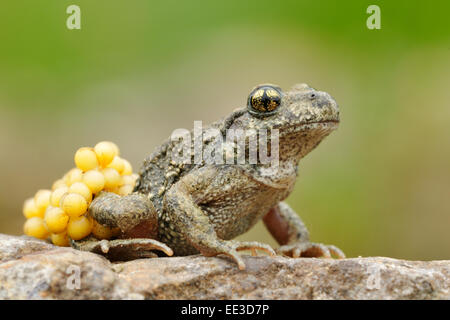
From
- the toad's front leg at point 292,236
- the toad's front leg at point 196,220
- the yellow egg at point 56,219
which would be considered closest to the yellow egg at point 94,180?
the yellow egg at point 56,219

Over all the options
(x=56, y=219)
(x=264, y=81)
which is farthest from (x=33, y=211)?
(x=264, y=81)

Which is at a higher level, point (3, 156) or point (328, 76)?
point (328, 76)

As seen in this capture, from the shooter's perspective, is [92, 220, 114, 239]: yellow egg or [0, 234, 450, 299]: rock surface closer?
[0, 234, 450, 299]: rock surface

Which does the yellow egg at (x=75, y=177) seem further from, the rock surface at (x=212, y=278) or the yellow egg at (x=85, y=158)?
the rock surface at (x=212, y=278)

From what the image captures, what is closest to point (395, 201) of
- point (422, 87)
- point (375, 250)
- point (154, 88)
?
point (375, 250)

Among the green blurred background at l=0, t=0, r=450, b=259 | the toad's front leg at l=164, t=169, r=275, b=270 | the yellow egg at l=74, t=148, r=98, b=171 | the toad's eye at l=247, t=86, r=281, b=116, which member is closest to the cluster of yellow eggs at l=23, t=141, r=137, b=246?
the yellow egg at l=74, t=148, r=98, b=171

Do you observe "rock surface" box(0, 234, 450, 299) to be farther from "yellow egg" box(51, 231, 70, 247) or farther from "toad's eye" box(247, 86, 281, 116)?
"toad's eye" box(247, 86, 281, 116)

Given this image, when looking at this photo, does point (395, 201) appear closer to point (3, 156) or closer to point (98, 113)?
point (98, 113)
